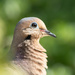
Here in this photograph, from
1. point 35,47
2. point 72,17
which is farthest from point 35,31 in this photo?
point 72,17

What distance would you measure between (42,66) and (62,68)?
11.8 ft

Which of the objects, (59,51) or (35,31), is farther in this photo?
(59,51)

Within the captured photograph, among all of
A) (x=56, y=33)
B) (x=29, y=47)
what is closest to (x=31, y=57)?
(x=29, y=47)

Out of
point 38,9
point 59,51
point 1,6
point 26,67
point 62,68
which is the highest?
point 38,9

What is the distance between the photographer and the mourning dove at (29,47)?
3.25 metres

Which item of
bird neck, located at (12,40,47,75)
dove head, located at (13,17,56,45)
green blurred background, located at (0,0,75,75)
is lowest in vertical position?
bird neck, located at (12,40,47,75)

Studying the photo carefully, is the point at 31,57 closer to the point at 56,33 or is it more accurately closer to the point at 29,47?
the point at 29,47

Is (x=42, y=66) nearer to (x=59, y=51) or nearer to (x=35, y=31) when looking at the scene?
(x=35, y=31)

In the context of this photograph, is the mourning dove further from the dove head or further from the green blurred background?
the green blurred background

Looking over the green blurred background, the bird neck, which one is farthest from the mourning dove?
the green blurred background

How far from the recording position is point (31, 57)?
10.9 feet

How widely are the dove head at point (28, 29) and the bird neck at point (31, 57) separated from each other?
0.20 feet

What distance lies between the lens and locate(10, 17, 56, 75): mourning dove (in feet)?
10.7

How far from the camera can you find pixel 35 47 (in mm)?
3453
